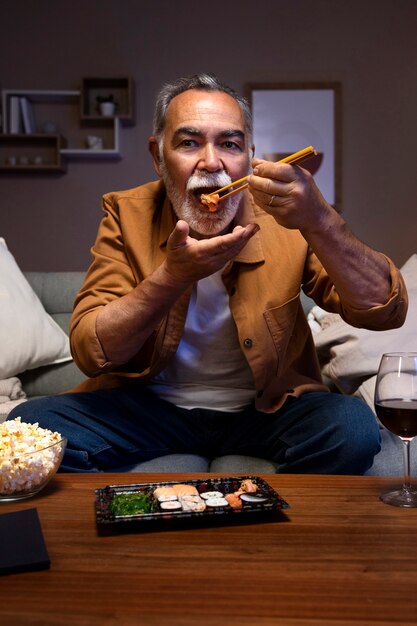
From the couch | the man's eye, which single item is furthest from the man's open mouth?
the couch

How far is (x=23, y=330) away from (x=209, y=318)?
787mm

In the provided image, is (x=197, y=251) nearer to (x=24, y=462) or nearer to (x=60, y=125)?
(x=24, y=462)

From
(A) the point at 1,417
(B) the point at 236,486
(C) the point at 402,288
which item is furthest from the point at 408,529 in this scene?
(A) the point at 1,417

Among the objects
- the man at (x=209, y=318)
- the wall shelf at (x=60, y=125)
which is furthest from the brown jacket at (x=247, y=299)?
the wall shelf at (x=60, y=125)

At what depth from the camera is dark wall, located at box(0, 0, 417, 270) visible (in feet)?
13.2

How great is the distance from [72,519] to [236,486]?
0.75 ft

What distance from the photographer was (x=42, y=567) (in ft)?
2.19

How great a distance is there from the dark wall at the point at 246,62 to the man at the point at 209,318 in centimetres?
250

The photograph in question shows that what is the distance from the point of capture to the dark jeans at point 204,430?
4.34ft

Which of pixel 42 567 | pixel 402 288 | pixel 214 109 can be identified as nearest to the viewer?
pixel 42 567

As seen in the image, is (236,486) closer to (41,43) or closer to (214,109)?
(214,109)

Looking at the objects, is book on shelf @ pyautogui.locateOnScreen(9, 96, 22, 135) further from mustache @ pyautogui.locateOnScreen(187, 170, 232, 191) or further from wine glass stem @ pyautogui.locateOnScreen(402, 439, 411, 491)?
wine glass stem @ pyautogui.locateOnScreen(402, 439, 411, 491)

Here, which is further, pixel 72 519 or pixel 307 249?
pixel 307 249

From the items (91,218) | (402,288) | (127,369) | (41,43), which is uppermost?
(41,43)
